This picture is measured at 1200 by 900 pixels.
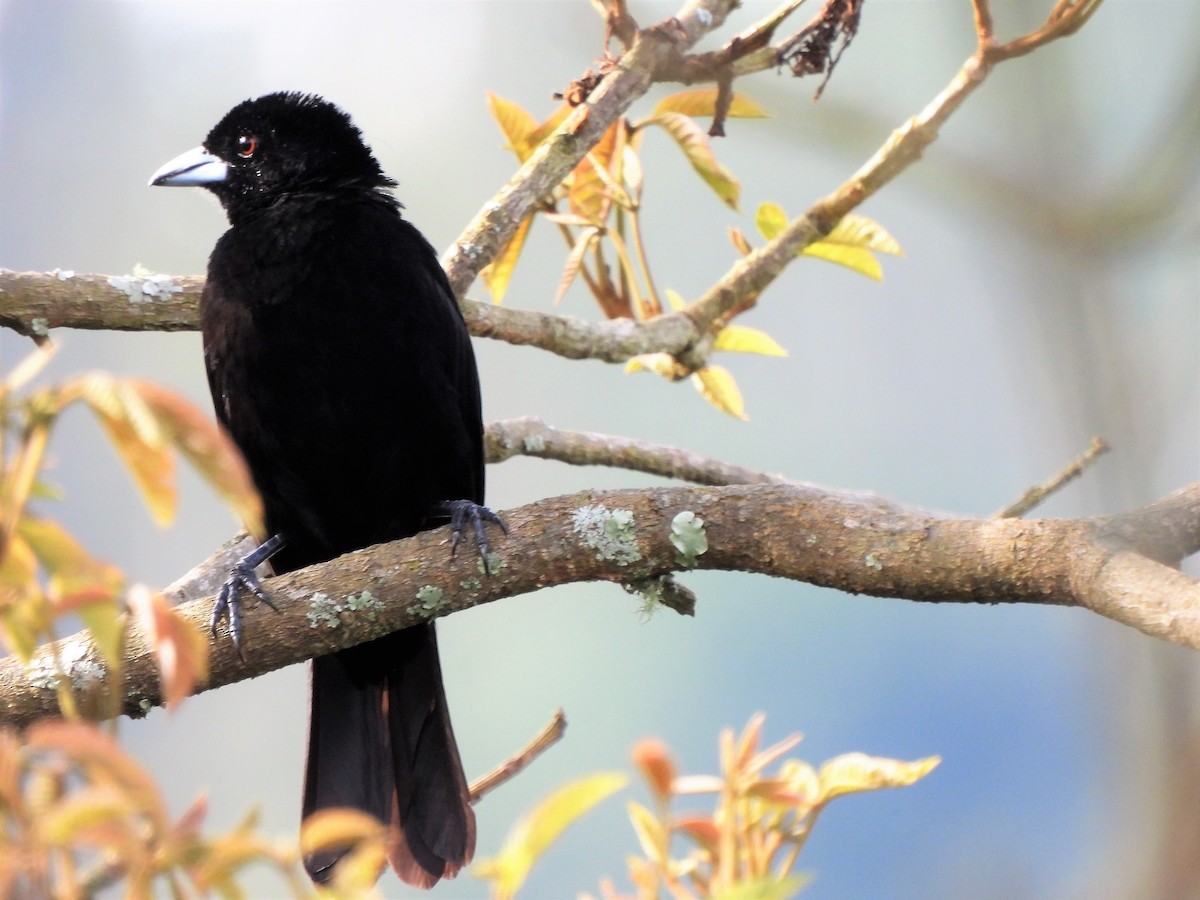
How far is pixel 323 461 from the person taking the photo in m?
2.39

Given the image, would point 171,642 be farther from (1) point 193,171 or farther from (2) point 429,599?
(1) point 193,171

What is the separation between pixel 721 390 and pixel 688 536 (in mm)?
1073

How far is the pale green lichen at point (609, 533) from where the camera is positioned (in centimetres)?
183

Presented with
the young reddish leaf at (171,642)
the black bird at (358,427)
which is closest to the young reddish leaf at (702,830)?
the young reddish leaf at (171,642)

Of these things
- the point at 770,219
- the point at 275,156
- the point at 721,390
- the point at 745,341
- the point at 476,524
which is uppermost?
the point at 275,156

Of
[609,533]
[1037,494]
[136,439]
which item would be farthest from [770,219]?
[136,439]

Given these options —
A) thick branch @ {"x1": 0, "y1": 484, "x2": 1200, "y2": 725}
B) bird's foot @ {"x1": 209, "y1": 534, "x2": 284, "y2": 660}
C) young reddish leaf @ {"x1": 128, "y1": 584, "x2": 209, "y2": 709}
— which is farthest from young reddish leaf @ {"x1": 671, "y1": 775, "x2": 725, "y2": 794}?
bird's foot @ {"x1": 209, "y1": 534, "x2": 284, "y2": 660}

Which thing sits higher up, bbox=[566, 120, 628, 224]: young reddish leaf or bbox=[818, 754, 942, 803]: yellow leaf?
bbox=[566, 120, 628, 224]: young reddish leaf

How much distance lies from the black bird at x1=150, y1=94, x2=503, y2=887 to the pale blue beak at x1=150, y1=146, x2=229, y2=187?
19 centimetres

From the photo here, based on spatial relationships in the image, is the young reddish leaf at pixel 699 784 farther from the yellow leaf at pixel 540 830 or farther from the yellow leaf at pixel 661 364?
the yellow leaf at pixel 661 364

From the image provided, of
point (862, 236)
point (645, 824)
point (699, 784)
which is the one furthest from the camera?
point (862, 236)

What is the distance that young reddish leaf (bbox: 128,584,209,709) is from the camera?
A: 1.90 feet

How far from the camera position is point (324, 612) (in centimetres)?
184

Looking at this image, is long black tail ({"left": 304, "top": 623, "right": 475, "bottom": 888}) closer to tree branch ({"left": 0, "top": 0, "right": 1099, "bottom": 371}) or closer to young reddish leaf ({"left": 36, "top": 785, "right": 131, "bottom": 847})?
tree branch ({"left": 0, "top": 0, "right": 1099, "bottom": 371})
